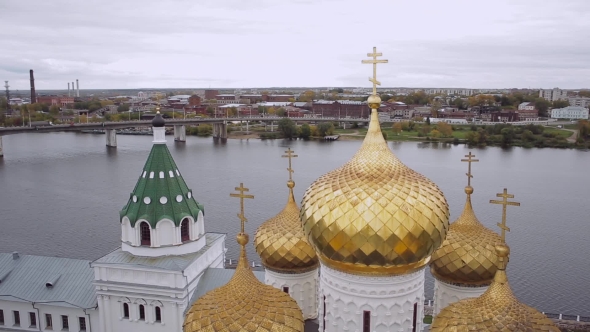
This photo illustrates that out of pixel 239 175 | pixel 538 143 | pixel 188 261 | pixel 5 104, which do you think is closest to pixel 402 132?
pixel 538 143

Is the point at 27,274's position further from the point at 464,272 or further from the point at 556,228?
the point at 556,228

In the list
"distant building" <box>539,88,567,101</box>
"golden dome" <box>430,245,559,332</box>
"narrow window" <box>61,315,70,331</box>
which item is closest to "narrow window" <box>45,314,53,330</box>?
"narrow window" <box>61,315,70,331</box>

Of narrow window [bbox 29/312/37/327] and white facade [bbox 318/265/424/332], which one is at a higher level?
white facade [bbox 318/265/424/332]

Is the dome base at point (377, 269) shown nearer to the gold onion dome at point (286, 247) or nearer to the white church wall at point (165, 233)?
the gold onion dome at point (286, 247)

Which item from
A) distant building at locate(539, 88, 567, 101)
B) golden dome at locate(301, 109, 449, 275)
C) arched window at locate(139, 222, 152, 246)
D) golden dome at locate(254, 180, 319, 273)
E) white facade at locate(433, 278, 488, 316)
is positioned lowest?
white facade at locate(433, 278, 488, 316)

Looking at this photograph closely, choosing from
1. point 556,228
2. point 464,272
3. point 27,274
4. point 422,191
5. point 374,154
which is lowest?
point 556,228

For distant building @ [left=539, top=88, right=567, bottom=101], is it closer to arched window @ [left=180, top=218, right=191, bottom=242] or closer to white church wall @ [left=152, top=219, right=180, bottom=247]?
arched window @ [left=180, top=218, right=191, bottom=242]

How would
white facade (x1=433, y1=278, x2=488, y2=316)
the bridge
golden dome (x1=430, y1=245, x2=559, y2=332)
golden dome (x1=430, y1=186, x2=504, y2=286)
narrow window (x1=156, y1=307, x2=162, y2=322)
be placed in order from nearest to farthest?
golden dome (x1=430, y1=245, x2=559, y2=332) → golden dome (x1=430, y1=186, x2=504, y2=286) → white facade (x1=433, y1=278, x2=488, y2=316) → narrow window (x1=156, y1=307, x2=162, y2=322) → the bridge
